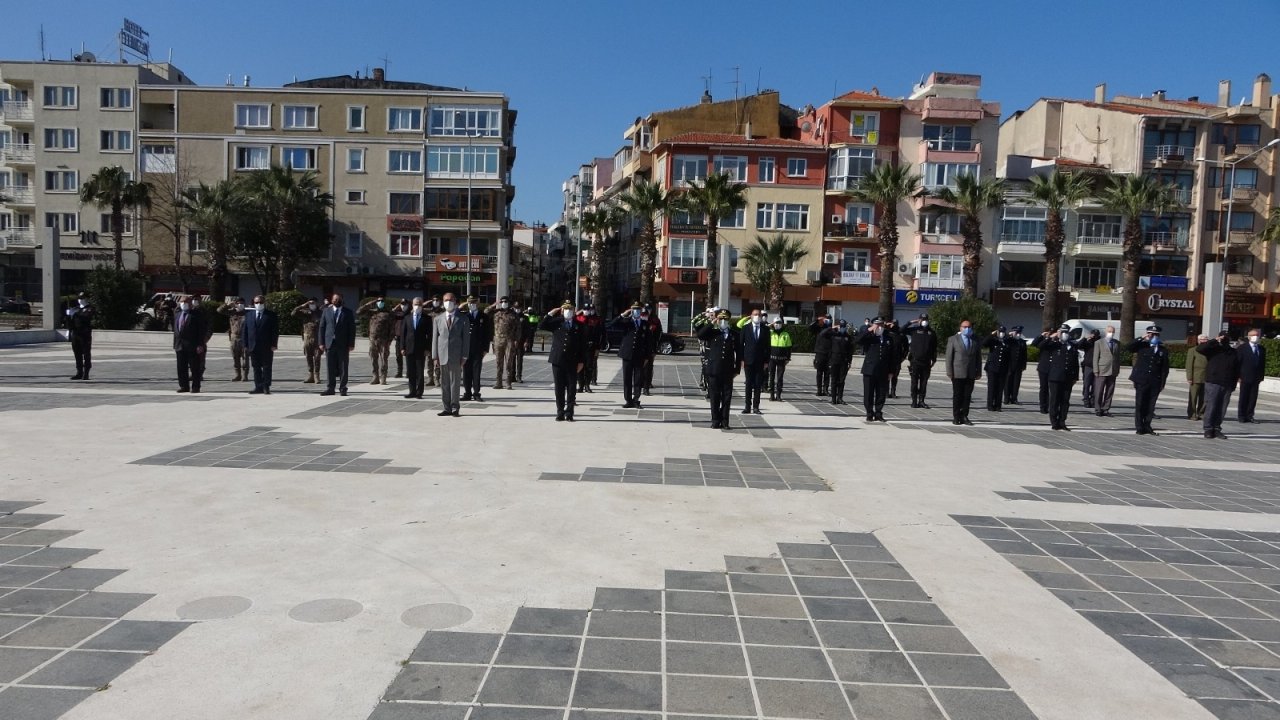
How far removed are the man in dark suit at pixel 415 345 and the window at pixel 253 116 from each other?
4397 centimetres

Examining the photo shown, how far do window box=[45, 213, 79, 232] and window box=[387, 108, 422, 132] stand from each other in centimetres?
2001

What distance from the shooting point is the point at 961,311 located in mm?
34594

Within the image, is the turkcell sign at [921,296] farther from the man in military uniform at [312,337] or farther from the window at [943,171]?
the man in military uniform at [312,337]

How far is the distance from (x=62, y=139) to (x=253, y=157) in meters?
11.7

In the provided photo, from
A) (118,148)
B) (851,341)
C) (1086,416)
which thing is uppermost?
(118,148)

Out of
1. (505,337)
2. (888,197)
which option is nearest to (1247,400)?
(505,337)

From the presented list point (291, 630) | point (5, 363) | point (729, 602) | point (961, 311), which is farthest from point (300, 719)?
point (961, 311)

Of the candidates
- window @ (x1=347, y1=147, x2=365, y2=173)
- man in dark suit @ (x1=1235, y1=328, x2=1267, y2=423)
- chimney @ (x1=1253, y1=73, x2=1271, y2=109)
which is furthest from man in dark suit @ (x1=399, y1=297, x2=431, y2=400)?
chimney @ (x1=1253, y1=73, x2=1271, y2=109)

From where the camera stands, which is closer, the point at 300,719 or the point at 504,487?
the point at 300,719

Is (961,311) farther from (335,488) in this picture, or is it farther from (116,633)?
(116,633)

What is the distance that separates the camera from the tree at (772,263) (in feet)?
158

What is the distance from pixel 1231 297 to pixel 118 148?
69381 millimetres

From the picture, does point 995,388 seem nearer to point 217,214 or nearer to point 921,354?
point 921,354

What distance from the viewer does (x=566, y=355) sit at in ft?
41.4
